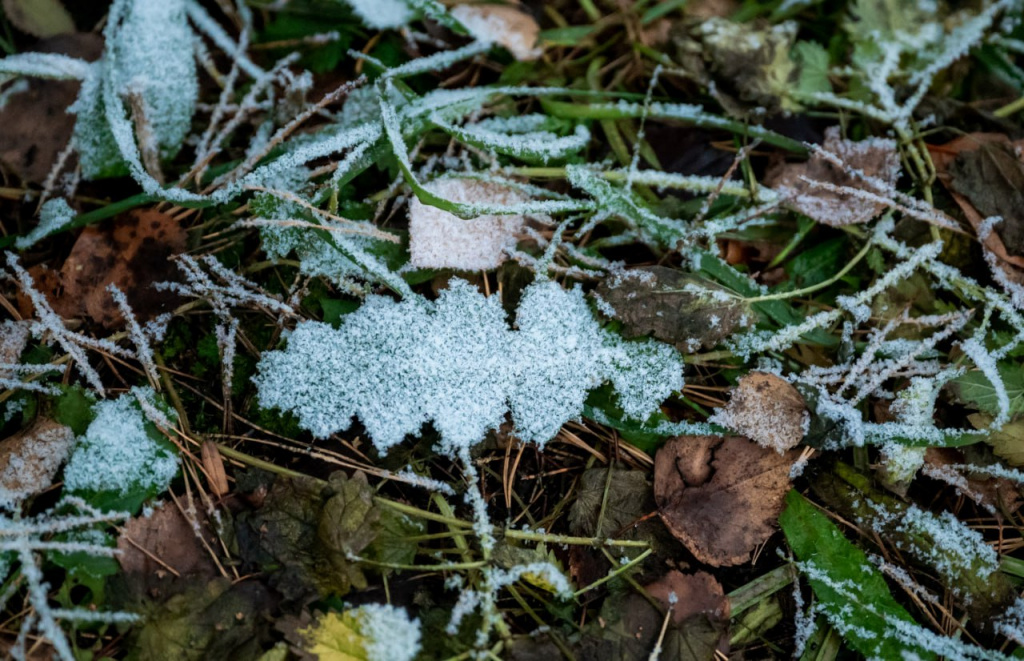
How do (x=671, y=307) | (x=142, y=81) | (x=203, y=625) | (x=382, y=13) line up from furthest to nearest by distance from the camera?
(x=382, y=13) → (x=142, y=81) → (x=671, y=307) → (x=203, y=625)

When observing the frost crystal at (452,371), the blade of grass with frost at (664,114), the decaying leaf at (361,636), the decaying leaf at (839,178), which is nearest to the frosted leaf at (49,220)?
the frost crystal at (452,371)

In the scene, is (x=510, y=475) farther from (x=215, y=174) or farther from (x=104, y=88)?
(x=104, y=88)

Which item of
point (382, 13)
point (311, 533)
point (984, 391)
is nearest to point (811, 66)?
point (984, 391)

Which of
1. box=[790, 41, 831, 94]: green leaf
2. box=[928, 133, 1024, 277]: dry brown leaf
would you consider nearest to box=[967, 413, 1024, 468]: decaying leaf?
box=[928, 133, 1024, 277]: dry brown leaf

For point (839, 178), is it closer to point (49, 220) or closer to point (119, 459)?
point (119, 459)

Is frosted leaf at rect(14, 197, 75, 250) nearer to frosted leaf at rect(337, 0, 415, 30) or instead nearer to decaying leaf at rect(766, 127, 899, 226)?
frosted leaf at rect(337, 0, 415, 30)
